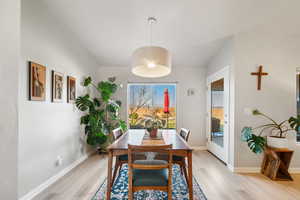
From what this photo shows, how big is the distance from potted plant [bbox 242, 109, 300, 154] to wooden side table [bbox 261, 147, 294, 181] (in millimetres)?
106

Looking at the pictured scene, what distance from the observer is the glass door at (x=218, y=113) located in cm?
351

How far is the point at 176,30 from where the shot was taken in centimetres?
316

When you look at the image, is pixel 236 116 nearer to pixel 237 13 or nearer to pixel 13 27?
pixel 237 13

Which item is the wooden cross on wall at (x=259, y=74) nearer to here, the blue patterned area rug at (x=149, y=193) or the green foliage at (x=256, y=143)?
the green foliage at (x=256, y=143)

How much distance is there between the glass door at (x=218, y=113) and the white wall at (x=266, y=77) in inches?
13.0

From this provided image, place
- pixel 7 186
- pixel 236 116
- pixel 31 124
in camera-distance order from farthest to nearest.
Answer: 1. pixel 236 116
2. pixel 31 124
3. pixel 7 186

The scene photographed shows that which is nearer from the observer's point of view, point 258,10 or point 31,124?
point 31,124

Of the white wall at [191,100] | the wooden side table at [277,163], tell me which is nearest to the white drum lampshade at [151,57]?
the wooden side table at [277,163]

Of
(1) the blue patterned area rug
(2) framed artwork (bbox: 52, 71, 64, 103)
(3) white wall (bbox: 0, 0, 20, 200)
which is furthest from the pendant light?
(1) the blue patterned area rug

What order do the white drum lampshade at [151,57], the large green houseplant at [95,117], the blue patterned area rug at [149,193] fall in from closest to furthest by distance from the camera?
1. the white drum lampshade at [151,57]
2. the blue patterned area rug at [149,193]
3. the large green houseplant at [95,117]

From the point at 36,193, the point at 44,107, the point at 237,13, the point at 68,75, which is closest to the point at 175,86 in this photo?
the point at 237,13

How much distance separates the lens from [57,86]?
9.07ft

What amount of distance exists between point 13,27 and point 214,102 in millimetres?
4108

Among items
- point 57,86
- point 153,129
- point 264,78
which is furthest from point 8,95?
point 264,78
